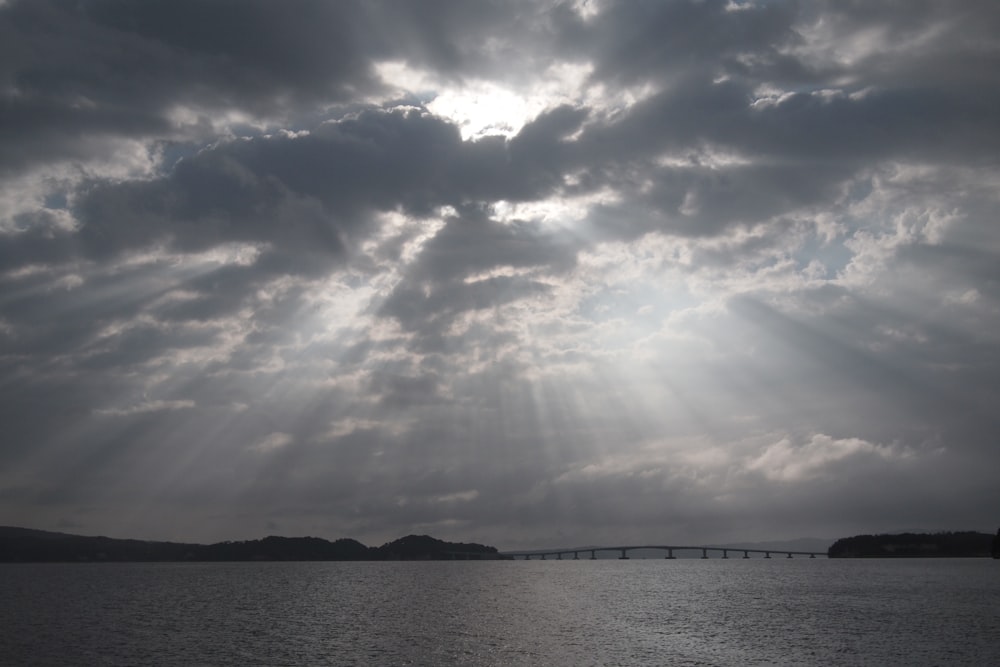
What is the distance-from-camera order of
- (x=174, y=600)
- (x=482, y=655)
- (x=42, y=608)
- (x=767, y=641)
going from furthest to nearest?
(x=174, y=600)
(x=42, y=608)
(x=767, y=641)
(x=482, y=655)

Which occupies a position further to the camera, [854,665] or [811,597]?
[811,597]

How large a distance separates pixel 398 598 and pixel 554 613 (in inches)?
1726

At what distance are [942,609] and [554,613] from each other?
166 feet

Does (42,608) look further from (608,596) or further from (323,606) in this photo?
(608,596)

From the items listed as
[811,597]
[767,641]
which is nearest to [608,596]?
[811,597]

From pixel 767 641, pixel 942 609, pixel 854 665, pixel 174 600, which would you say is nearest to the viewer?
pixel 854 665

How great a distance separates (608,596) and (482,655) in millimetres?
83749

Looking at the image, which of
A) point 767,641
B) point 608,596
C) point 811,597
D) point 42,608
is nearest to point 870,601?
point 811,597

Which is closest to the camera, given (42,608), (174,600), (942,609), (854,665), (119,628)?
(854,665)

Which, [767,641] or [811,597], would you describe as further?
Result: [811,597]

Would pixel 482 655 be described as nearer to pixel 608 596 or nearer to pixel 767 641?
pixel 767 641

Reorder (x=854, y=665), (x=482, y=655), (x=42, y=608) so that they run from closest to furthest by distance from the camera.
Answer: (x=854, y=665), (x=482, y=655), (x=42, y=608)

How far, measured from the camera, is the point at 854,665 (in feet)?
206

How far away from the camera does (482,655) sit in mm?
68062
